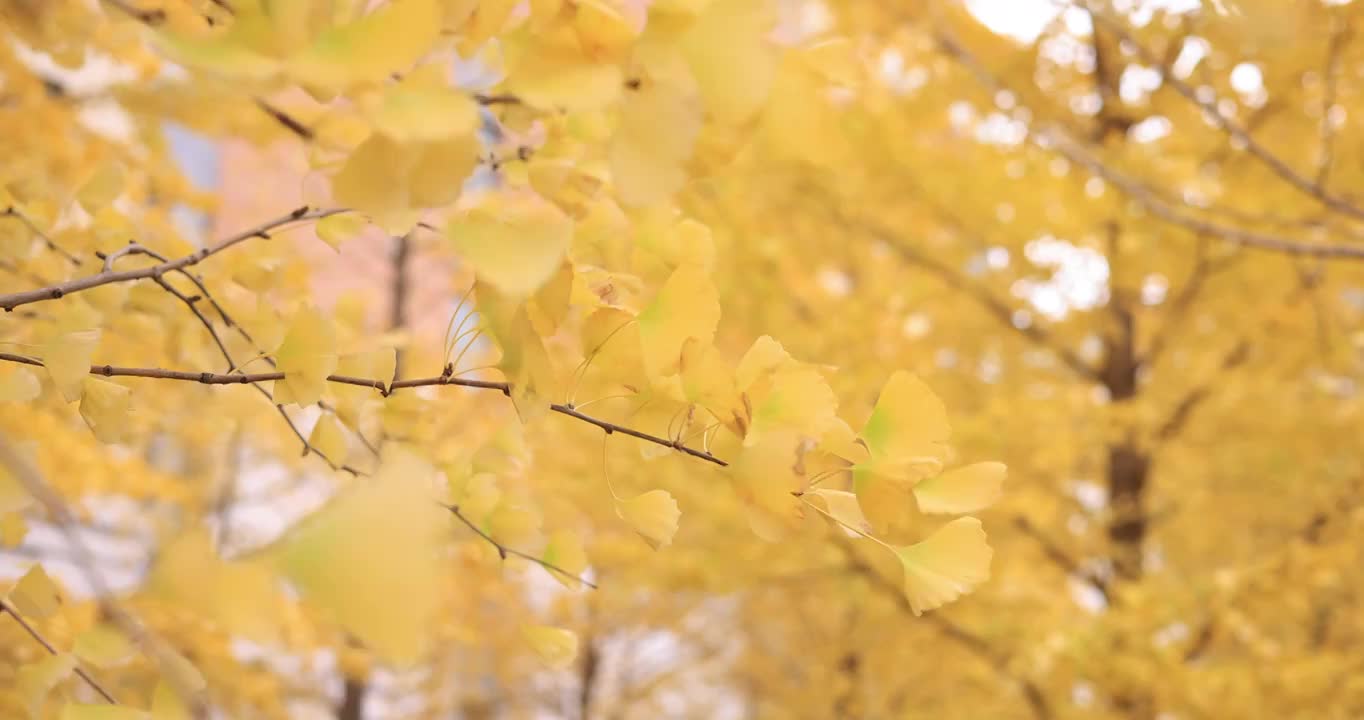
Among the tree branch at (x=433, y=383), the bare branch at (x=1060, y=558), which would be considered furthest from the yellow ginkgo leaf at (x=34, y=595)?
the bare branch at (x=1060, y=558)

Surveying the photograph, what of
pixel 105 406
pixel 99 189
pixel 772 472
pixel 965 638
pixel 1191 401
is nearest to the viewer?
pixel 772 472

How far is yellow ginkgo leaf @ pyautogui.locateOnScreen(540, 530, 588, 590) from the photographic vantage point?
451mm

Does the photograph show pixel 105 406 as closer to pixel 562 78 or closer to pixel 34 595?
pixel 34 595

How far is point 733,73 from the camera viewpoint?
0.26 meters

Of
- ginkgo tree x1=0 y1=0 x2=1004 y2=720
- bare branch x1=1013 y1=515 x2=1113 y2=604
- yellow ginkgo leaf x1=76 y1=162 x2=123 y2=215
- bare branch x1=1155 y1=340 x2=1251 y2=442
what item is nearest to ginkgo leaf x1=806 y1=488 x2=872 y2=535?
ginkgo tree x1=0 y1=0 x2=1004 y2=720

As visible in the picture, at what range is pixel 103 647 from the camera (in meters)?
0.40

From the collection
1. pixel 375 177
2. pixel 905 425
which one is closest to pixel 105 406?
pixel 375 177

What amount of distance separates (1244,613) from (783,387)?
58.8 inches

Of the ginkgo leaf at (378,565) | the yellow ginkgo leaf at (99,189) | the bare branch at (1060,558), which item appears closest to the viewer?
the ginkgo leaf at (378,565)

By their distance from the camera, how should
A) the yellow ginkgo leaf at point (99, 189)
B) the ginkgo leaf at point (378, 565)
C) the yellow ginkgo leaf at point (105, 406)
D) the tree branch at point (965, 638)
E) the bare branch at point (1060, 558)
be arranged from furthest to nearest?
1. the bare branch at point (1060, 558)
2. the tree branch at point (965, 638)
3. the yellow ginkgo leaf at point (99, 189)
4. the yellow ginkgo leaf at point (105, 406)
5. the ginkgo leaf at point (378, 565)

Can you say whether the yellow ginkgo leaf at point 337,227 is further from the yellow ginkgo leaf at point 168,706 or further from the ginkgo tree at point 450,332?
the yellow ginkgo leaf at point 168,706

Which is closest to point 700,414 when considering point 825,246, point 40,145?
point 40,145

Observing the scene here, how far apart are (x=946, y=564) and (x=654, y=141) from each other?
18 centimetres

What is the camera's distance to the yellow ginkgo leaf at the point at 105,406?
1.37 ft
